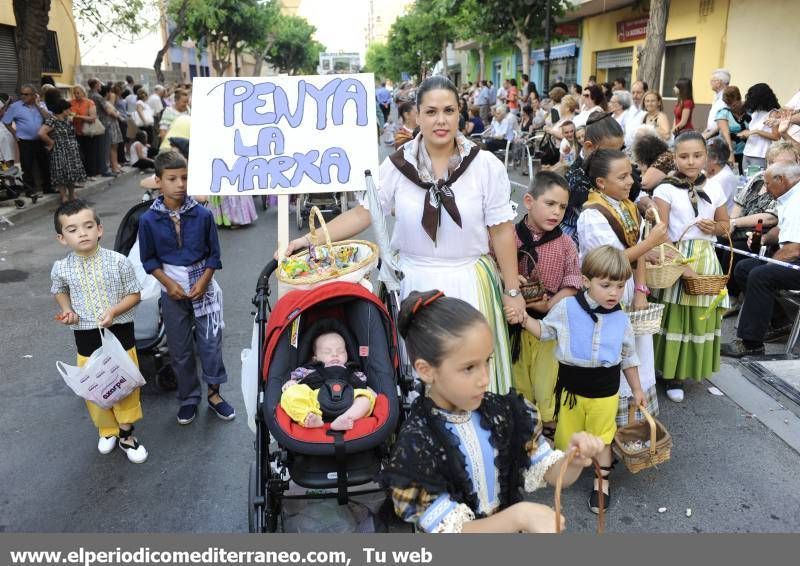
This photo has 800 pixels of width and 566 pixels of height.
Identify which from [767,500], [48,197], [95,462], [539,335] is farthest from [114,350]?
[48,197]

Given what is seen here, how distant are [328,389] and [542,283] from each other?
4.72ft

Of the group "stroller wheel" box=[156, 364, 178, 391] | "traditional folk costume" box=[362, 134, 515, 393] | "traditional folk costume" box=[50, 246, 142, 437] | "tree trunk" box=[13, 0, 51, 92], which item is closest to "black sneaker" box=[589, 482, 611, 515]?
"traditional folk costume" box=[362, 134, 515, 393]

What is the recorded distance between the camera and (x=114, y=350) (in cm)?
349

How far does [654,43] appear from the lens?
12438mm

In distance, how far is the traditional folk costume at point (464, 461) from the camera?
1.92 m

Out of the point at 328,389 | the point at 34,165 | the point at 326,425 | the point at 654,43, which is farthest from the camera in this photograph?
the point at 654,43

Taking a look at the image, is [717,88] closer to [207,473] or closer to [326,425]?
[207,473]

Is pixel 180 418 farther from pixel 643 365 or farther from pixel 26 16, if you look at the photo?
pixel 26 16

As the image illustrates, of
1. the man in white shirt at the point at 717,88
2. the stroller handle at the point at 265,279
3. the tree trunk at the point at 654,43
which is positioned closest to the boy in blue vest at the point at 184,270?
the stroller handle at the point at 265,279

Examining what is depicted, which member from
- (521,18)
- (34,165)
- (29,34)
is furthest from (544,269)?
(521,18)

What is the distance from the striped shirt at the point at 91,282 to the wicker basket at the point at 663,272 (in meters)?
3.15

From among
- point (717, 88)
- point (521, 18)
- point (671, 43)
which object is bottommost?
point (717, 88)

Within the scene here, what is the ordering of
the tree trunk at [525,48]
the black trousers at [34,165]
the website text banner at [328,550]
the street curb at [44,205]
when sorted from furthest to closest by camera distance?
the tree trunk at [525,48]
the black trousers at [34,165]
the street curb at [44,205]
the website text banner at [328,550]

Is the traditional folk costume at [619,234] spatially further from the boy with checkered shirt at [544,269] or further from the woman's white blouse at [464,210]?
the woman's white blouse at [464,210]
